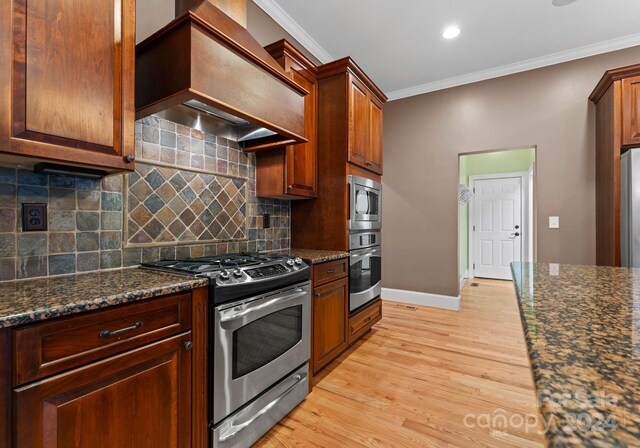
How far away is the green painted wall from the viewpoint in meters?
5.62

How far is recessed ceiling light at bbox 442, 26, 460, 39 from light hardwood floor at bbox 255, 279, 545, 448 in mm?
2938

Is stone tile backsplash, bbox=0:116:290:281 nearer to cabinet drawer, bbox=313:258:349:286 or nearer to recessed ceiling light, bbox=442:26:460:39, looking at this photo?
cabinet drawer, bbox=313:258:349:286

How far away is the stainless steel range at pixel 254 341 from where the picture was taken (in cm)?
141

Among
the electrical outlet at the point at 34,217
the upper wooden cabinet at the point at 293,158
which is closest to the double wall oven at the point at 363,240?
the upper wooden cabinet at the point at 293,158

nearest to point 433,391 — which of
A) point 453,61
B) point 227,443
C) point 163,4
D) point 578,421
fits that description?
point 227,443

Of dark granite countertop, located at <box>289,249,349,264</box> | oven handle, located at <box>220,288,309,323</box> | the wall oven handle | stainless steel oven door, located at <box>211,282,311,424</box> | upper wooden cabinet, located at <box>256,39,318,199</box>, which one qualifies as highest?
upper wooden cabinet, located at <box>256,39,318,199</box>

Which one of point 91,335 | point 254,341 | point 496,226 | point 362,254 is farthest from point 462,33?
point 496,226

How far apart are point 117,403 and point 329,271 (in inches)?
58.6

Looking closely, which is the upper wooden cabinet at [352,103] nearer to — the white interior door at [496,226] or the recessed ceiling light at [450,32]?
the recessed ceiling light at [450,32]

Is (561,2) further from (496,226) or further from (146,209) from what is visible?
(496,226)

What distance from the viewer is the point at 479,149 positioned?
12.4 feet

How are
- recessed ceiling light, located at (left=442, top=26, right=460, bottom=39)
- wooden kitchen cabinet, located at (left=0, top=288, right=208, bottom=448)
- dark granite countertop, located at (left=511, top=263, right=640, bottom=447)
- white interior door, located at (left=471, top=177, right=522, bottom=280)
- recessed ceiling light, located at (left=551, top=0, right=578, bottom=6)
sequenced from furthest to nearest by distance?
white interior door, located at (left=471, top=177, right=522, bottom=280) < recessed ceiling light, located at (left=442, top=26, right=460, bottom=39) < recessed ceiling light, located at (left=551, top=0, right=578, bottom=6) < wooden kitchen cabinet, located at (left=0, top=288, right=208, bottom=448) < dark granite countertop, located at (left=511, top=263, right=640, bottom=447)

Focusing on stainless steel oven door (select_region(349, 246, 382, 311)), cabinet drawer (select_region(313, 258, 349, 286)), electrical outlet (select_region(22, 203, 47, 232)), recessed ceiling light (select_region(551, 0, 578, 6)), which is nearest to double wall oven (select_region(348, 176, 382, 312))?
stainless steel oven door (select_region(349, 246, 382, 311))

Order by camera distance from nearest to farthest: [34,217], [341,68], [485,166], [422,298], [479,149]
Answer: [34,217]
[341,68]
[479,149]
[422,298]
[485,166]
